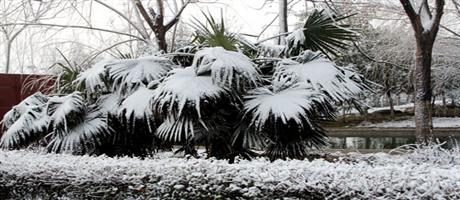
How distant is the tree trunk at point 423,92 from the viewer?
873cm

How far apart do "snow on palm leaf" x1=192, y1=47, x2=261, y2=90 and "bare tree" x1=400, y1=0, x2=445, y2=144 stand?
477 cm

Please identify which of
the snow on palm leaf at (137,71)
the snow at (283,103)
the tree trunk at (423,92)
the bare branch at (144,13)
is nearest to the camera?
the snow at (283,103)

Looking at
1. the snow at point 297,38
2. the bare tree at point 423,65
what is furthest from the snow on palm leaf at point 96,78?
the bare tree at point 423,65

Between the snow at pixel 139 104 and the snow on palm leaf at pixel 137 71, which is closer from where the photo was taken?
the snow at pixel 139 104

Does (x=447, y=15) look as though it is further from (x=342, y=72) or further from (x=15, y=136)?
(x=15, y=136)

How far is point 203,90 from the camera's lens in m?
4.75

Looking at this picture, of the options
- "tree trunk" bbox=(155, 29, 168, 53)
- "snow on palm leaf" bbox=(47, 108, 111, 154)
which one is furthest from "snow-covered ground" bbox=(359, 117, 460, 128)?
"snow on palm leaf" bbox=(47, 108, 111, 154)

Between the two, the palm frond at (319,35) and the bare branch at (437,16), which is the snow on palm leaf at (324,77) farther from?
the bare branch at (437,16)

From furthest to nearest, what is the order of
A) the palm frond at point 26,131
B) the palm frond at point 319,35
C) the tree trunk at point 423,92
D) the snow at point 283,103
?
the tree trunk at point 423,92 → the palm frond at point 319,35 → the palm frond at point 26,131 → the snow at point 283,103

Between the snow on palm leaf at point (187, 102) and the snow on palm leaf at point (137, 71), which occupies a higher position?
the snow on palm leaf at point (137, 71)

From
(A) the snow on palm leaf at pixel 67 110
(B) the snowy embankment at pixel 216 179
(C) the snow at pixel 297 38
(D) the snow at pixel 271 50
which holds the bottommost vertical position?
(B) the snowy embankment at pixel 216 179

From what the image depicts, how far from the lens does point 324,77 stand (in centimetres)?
512

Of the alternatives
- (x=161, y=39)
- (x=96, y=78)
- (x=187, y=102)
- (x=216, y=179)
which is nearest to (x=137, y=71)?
(x=96, y=78)

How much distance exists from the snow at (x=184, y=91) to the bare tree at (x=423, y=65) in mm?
5156
